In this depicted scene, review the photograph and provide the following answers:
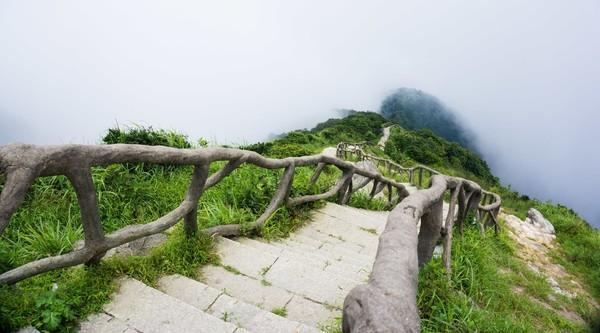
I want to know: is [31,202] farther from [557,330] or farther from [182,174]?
[557,330]

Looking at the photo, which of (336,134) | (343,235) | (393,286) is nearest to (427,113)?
(336,134)

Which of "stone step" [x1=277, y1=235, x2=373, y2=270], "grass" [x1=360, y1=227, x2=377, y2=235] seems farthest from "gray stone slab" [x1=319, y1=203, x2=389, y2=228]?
"stone step" [x1=277, y1=235, x2=373, y2=270]

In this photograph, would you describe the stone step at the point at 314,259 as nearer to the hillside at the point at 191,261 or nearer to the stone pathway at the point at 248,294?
the stone pathway at the point at 248,294

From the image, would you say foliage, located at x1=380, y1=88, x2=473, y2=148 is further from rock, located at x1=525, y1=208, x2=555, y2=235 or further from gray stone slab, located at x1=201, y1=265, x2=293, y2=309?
gray stone slab, located at x1=201, y1=265, x2=293, y2=309

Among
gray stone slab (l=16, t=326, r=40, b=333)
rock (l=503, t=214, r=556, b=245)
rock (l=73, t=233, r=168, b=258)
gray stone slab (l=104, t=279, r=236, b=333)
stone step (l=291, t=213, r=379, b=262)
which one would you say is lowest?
rock (l=503, t=214, r=556, b=245)

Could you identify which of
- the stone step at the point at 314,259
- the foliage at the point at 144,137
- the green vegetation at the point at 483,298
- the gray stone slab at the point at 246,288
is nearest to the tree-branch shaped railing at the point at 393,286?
the green vegetation at the point at 483,298

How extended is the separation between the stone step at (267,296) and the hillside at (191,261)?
17 cm

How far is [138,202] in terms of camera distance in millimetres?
5129

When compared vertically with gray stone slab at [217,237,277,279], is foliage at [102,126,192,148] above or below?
above

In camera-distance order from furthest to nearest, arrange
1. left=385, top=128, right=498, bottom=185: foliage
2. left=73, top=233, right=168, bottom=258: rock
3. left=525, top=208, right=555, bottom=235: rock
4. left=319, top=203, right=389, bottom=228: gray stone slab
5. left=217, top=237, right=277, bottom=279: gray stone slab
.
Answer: left=385, top=128, right=498, bottom=185: foliage < left=525, top=208, right=555, bottom=235: rock < left=319, top=203, right=389, bottom=228: gray stone slab < left=217, top=237, right=277, bottom=279: gray stone slab < left=73, top=233, right=168, bottom=258: rock

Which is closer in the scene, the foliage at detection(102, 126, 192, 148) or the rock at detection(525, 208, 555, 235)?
the foliage at detection(102, 126, 192, 148)

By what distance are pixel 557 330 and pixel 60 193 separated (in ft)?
19.2

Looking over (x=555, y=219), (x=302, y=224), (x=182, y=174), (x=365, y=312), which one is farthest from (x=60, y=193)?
(x=555, y=219)

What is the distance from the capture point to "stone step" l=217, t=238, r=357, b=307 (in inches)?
126
